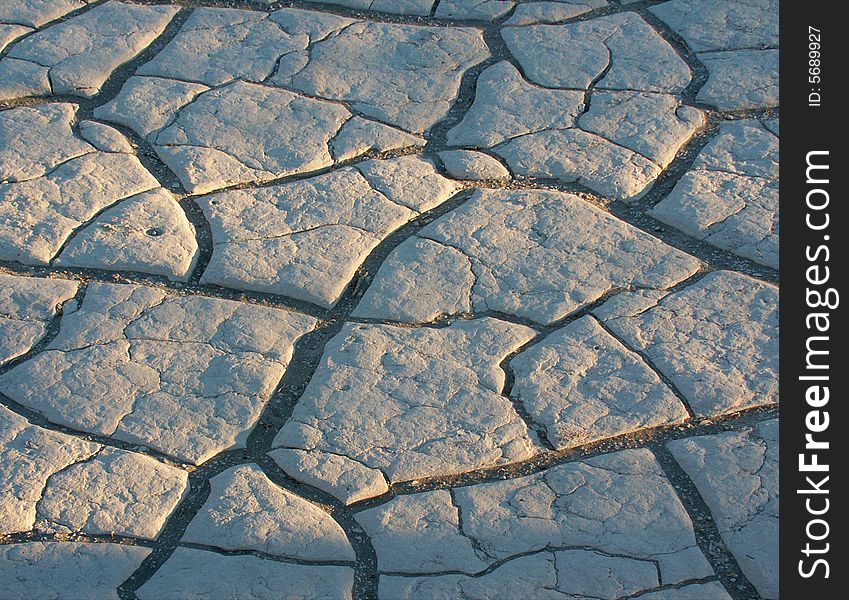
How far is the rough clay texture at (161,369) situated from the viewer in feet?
8.08

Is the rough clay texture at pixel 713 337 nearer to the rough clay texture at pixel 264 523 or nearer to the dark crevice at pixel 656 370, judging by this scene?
the dark crevice at pixel 656 370

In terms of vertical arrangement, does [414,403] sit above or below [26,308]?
below

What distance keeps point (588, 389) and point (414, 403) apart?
1.39ft

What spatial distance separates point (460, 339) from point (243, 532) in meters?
0.78

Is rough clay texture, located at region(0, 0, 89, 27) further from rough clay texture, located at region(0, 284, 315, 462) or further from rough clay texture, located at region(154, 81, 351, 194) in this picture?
rough clay texture, located at region(0, 284, 315, 462)

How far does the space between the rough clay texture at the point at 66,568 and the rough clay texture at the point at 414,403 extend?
45 cm

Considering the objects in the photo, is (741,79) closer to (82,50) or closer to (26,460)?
(82,50)

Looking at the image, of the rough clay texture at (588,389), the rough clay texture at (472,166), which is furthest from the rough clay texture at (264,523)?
the rough clay texture at (472,166)

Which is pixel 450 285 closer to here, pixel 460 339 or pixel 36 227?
pixel 460 339

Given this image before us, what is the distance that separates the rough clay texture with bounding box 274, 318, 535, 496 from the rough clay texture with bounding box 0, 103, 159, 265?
89 cm

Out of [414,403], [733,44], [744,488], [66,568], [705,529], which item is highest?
[733,44]


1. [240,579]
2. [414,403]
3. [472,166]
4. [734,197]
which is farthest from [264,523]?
[734,197]

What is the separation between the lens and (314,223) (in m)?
3.05

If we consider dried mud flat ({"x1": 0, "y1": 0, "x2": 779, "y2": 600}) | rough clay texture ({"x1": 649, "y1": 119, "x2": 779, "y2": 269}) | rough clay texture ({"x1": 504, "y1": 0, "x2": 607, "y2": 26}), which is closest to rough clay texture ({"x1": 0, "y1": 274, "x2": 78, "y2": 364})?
dried mud flat ({"x1": 0, "y1": 0, "x2": 779, "y2": 600})
